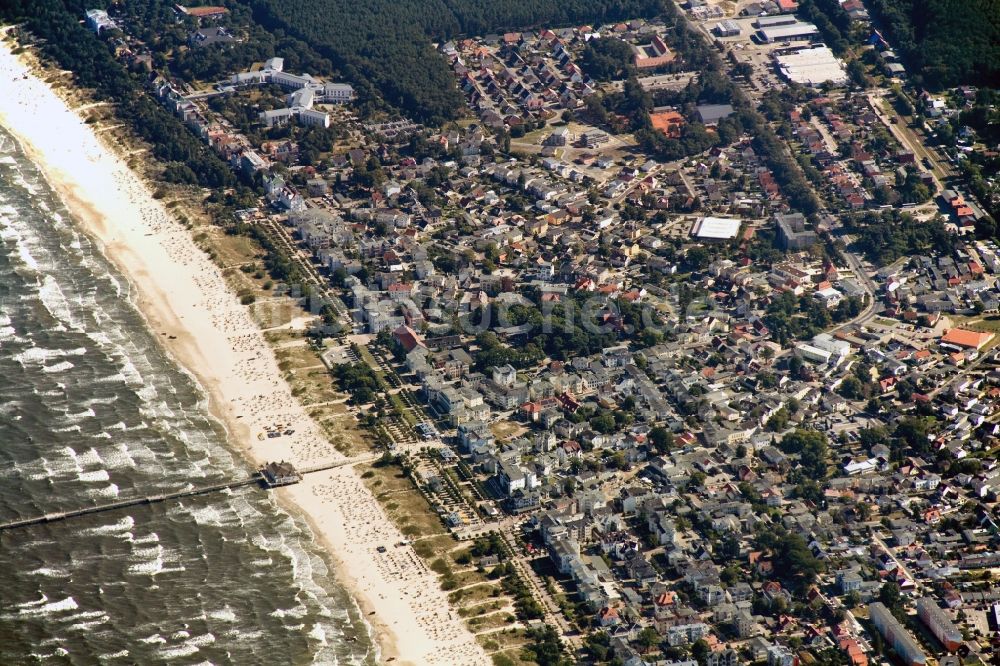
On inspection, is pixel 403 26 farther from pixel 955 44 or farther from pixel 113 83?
pixel 955 44

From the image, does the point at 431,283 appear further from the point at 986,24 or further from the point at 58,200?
the point at 986,24

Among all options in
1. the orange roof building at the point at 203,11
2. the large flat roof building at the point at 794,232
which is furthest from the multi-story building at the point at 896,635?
the orange roof building at the point at 203,11

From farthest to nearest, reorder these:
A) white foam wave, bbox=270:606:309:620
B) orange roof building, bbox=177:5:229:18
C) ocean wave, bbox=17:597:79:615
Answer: orange roof building, bbox=177:5:229:18, white foam wave, bbox=270:606:309:620, ocean wave, bbox=17:597:79:615

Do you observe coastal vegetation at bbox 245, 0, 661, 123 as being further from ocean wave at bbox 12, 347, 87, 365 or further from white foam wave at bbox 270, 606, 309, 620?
white foam wave at bbox 270, 606, 309, 620

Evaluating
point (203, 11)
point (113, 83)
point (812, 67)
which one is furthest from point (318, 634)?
point (203, 11)

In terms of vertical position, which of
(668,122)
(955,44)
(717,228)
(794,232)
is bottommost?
(668,122)

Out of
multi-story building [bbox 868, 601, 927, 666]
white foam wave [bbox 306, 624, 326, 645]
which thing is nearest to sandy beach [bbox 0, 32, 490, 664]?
white foam wave [bbox 306, 624, 326, 645]
